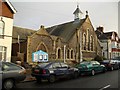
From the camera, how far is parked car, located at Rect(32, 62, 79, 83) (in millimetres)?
13625

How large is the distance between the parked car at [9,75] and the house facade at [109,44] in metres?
39.2

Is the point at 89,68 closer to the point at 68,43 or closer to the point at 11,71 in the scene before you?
the point at 11,71

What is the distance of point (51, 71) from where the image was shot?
45.6 feet

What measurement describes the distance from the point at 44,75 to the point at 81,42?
81.3 feet

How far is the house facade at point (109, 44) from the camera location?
48.3 metres

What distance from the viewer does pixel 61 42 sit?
31484 mm

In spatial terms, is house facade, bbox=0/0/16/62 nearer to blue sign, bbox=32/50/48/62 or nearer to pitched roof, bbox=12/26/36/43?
blue sign, bbox=32/50/48/62

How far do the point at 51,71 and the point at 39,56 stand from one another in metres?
13.3

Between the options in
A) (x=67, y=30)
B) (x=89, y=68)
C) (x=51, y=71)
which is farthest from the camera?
(x=67, y=30)

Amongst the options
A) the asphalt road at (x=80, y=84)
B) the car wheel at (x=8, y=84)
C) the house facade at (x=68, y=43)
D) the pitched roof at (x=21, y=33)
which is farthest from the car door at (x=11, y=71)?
the pitched roof at (x=21, y=33)

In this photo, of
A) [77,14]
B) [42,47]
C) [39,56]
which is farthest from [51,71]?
[77,14]

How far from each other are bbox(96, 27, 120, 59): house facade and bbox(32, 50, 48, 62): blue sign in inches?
945

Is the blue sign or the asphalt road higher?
the blue sign

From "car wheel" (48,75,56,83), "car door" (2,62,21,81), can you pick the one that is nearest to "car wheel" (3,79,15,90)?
"car door" (2,62,21,81)
